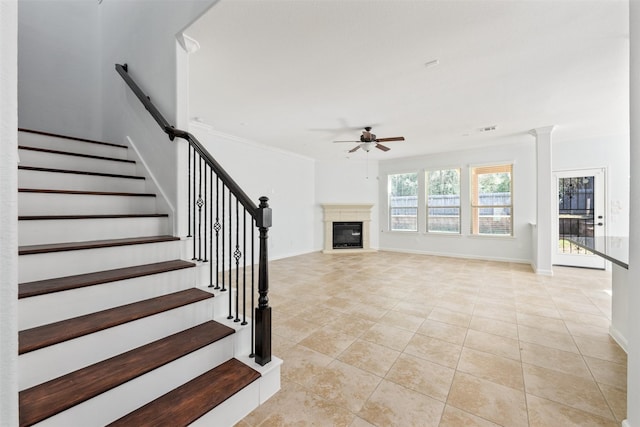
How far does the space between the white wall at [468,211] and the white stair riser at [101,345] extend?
649 cm

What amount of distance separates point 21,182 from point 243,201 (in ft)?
5.80

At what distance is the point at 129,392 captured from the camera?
4.25 feet

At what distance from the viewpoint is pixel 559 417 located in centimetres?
162

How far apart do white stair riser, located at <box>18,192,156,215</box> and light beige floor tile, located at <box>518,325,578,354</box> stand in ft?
12.4

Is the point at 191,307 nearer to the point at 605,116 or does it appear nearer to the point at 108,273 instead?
the point at 108,273

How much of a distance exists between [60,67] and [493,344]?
5873 millimetres

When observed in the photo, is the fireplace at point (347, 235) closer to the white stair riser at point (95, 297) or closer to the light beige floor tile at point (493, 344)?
the light beige floor tile at point (493, 344)

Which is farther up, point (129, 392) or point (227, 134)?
point (227, 134)

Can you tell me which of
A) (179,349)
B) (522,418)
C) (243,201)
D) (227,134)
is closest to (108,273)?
(179,349)

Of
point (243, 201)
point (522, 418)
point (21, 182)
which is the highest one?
point (21, 182)

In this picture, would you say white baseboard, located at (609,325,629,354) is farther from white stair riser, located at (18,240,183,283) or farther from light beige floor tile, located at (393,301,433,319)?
white stair riser, located at (18,240,183,283)

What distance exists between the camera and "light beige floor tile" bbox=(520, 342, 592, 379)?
2.08 m

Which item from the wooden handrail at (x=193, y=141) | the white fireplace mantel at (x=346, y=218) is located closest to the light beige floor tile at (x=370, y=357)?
the wooden handrail at (x=193, y=141)

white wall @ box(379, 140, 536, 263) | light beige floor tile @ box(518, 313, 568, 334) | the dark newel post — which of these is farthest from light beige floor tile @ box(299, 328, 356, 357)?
white wall @ box(379, 140, 536, 263)
